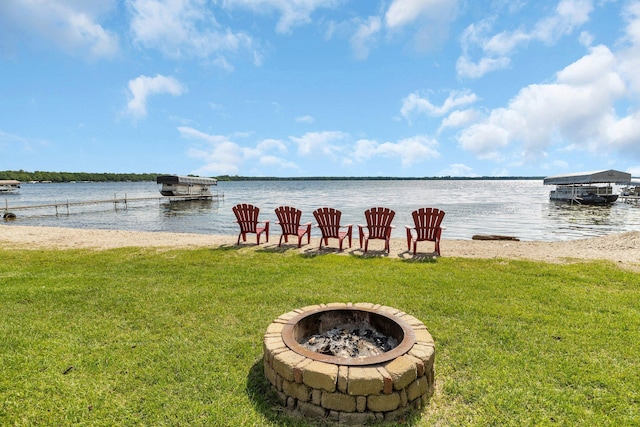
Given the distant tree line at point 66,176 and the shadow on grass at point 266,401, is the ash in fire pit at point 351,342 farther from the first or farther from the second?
the distant tree line at point 66,176

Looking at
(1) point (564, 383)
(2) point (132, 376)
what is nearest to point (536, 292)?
(1) point (564, 383)

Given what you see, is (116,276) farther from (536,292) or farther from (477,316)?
(536,292)

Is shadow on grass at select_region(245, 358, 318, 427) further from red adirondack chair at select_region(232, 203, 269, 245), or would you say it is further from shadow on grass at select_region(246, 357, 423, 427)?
red adirondack chair at select_region(232, 203, 269, 245)

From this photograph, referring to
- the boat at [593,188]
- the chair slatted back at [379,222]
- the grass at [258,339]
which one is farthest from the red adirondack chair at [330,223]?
the boat at [593,188]

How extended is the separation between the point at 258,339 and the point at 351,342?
1.00 meters

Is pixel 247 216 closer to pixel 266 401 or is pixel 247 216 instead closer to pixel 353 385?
pixel 266 401

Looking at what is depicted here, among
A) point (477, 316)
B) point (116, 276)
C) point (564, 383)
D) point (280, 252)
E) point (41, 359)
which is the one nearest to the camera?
point (564, 383)

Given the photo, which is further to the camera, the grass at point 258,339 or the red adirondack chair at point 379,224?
A: the red adirondack chair at point 379,224

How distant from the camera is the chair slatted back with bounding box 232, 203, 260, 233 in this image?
9.13 metres

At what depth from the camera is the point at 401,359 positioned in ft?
8.22

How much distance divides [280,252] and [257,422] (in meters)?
5.87

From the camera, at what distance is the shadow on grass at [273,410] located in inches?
92.9

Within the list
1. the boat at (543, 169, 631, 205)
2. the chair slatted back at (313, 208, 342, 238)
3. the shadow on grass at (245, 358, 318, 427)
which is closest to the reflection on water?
the chair slatted back at (313, 208, 342, 238)

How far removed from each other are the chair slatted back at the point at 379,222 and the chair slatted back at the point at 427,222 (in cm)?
62
